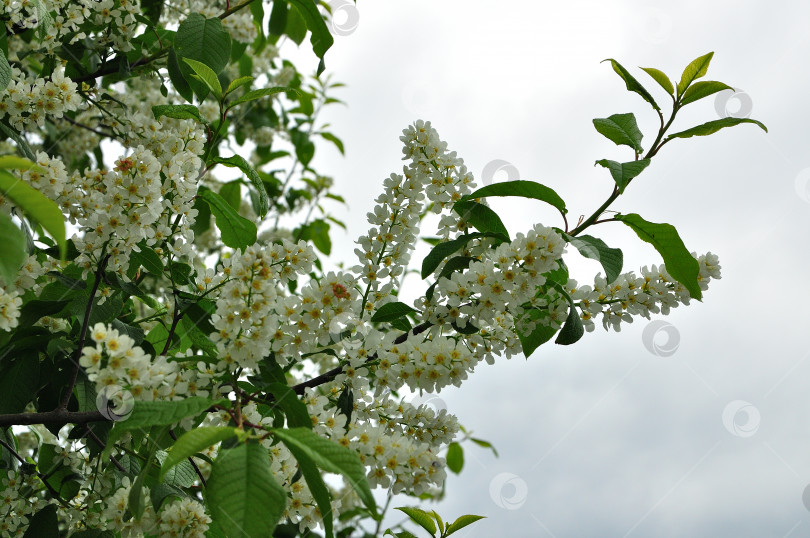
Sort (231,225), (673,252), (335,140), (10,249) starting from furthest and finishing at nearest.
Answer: (335,140) < (231,225) < (673,252) < (10,249)

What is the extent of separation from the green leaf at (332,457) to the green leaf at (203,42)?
1301 millimetres

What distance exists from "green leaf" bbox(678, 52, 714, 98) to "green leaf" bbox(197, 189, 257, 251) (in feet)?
3.65

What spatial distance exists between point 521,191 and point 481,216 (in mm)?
105

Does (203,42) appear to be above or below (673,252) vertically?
above

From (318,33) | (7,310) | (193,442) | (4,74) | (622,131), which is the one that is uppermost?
(4,74)

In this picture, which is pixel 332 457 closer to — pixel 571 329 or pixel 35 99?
pixel 571 329

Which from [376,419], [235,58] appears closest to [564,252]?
[376,419]

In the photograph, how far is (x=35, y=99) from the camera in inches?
71.2

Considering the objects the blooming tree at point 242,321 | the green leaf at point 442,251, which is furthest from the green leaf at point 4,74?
the green leaf at point 442,251

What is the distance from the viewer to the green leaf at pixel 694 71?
1565mm

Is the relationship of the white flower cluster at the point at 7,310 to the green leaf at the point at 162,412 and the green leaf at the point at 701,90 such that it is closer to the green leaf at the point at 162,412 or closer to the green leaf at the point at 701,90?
the green leaf at the point at 162,412

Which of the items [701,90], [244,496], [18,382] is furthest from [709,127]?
[18,382]

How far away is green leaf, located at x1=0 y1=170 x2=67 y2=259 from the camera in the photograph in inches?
38.2

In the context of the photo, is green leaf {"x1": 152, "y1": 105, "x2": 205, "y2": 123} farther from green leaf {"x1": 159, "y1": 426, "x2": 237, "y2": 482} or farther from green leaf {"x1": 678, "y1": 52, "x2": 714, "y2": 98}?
green leaf {"x1": 678, "y1": 52, "x2": 714, "y2": 98}
